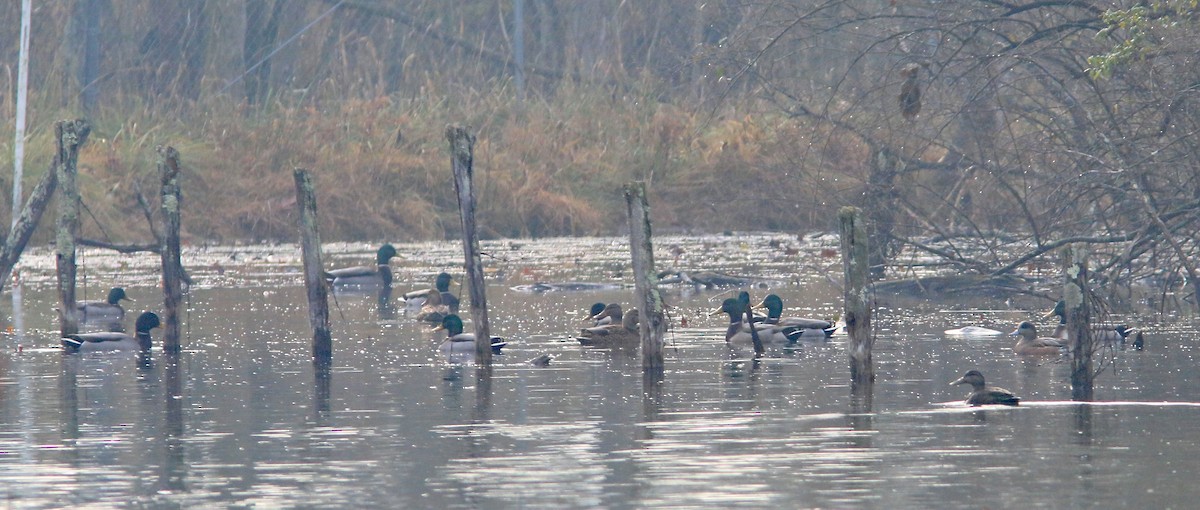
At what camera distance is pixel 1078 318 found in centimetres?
1254

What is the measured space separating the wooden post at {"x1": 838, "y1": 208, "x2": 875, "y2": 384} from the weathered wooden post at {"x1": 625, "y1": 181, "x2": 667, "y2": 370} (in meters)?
1.49

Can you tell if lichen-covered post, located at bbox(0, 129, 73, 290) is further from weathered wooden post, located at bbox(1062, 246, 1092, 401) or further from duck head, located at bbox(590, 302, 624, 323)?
weathered wooden post, located at bbox(1062, 246, 1092, 401)

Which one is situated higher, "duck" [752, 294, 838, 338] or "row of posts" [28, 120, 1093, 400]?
"row of posts" [28, 120, 1093, 400]

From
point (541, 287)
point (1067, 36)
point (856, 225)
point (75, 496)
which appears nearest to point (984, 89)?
point (1067, 36)

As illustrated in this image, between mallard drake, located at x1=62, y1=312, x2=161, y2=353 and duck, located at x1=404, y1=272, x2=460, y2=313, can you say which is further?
duck, located at x1=404, y1=272, x2=460, y2=313

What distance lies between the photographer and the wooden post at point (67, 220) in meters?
17.0

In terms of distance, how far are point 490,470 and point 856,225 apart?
13.1 feet

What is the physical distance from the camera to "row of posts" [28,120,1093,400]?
1271cm

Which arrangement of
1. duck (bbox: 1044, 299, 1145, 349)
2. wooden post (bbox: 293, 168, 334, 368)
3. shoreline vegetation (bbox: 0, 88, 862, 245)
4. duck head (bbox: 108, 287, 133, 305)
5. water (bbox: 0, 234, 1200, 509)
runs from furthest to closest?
shoreline vegetation (bbox: 0, 88, 862, 245) < duck head (bbox: 108, 287, 133, 305) < wooden post (bbox: 293, 168, 334, 368) < duck (bbox: 1044, 299, 1145, 349) < water (bbox: 0, 234, 1200, 509)

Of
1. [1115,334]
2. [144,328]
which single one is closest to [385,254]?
[144,328]

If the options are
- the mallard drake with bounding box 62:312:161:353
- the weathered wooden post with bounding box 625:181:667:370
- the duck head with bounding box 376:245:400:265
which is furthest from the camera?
the duck head with bounding box 376:245:400:265

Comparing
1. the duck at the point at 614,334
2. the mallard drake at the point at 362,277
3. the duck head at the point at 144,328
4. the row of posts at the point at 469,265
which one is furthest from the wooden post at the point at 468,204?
the mallard drake at the point at 362,277

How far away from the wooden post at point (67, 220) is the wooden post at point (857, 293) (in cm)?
674

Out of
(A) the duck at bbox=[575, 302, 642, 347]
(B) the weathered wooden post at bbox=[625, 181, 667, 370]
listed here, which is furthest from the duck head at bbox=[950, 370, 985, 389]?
(A) the duck at bbox=[575, 302, 642, 347]
